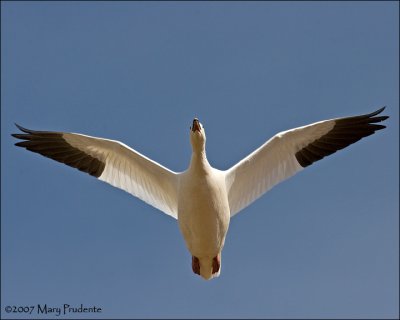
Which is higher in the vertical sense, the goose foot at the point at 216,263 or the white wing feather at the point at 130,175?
the white wing feather at the point at 130,175

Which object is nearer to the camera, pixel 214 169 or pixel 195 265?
pixel 214 169

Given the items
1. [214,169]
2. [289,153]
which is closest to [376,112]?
[289,153]

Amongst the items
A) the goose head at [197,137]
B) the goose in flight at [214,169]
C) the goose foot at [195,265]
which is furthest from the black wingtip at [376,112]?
the goose foot at [195,265]

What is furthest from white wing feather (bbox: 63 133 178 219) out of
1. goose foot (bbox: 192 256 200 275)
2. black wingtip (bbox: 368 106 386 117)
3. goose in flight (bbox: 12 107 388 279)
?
black wingtip (bbox: 368 106 386 117)

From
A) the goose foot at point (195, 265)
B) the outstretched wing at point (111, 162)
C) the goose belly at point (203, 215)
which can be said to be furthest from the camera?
the outstretched wing at point (111, 162)

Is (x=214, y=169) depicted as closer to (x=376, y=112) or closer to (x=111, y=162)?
(x=111, y=162)

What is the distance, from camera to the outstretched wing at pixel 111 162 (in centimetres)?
1387

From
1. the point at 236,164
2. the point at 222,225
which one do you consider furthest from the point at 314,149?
the point at 222,225

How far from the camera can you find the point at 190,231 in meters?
12.8

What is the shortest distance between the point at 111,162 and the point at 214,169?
2.34 meters

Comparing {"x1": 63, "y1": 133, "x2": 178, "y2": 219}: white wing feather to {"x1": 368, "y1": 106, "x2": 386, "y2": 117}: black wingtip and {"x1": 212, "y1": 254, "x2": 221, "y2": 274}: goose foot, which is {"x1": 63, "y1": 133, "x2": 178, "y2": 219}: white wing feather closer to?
{"x1": 212, "y1": 254, "x2": 221, "y2": 274}: goose foot

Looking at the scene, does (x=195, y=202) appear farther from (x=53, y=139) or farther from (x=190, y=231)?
(x=53, y=139)

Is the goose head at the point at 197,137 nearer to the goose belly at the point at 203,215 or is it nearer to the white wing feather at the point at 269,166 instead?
the goose belly at the point at 203,215

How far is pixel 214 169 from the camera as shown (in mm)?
13359
